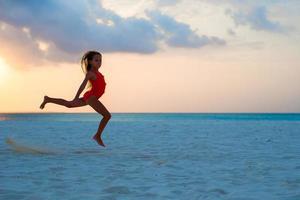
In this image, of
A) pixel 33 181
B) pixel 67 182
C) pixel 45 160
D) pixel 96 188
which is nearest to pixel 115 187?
pixel 96 188

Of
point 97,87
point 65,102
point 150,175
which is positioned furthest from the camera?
point 65,102

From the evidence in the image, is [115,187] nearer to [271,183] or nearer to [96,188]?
[96,188]

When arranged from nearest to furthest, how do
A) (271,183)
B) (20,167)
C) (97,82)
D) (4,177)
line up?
(271,183) < (4,177) < (97,82) < (20,167)

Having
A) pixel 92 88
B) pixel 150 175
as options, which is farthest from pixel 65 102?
pixel 150 175

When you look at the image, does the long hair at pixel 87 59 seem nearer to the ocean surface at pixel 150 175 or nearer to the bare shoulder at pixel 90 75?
the bare shoulder at pixel 90 75

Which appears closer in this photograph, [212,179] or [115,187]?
[115,187]

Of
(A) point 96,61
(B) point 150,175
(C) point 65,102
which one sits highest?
(A) point 96,61

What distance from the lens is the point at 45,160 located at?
877cm

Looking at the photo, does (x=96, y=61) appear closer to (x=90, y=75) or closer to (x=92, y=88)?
(x=90, y=75)

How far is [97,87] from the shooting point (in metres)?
7.33

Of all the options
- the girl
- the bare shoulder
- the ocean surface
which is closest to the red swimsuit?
the girl

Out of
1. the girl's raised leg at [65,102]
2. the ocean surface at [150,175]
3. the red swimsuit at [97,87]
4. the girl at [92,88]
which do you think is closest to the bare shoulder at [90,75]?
the girl at [92,88]

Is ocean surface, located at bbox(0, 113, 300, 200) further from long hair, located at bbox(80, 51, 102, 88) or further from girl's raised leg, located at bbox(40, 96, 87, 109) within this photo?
long hair, located at bbox(80, 51, 102, 88)

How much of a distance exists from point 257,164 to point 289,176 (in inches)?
51.9
